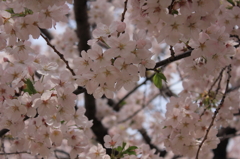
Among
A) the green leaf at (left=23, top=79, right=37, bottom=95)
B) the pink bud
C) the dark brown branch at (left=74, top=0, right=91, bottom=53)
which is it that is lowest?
the green leaf at (left=23, top=79, right=37, bottom=95)

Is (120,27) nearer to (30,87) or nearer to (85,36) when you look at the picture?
(30,87)

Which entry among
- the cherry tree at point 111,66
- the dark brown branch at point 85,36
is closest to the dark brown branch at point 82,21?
the dark brown branch at point 85,36

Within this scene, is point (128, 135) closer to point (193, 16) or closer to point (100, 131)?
point (100, 131)

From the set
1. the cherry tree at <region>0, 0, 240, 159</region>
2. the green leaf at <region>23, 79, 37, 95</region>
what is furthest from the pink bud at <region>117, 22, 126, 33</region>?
the green leaf at <region>23, 79, 37, 95</region>

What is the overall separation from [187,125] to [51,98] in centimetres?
94

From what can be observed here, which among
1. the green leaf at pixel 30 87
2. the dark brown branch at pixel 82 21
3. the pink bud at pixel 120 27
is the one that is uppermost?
the dark brown branch at pixel 82 21

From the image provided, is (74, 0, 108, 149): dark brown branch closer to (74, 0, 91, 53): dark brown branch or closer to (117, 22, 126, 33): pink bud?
(74, 0, 91, 53): dark brown branch

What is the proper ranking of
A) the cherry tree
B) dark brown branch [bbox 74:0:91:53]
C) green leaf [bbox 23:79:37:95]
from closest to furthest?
the cherry tree → green leaf [bbox 23:79:37:95] → dark brown branch [bbox 74:0:91:53]

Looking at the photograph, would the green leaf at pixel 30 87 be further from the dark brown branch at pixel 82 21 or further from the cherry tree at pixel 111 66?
the dark brown branch at pixel 82 21

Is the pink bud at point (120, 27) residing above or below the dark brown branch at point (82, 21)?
below

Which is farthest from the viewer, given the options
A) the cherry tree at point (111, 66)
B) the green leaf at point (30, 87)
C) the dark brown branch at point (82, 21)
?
the dark brown branch at point (82, 21)

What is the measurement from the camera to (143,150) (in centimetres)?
204

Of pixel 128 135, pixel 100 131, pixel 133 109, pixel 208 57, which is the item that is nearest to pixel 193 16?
pixel 208 57

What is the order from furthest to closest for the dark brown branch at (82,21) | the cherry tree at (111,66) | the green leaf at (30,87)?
the dark brown branch at (82,21) < the green leaf at (30,87) < the cherry tree at (111,66)
